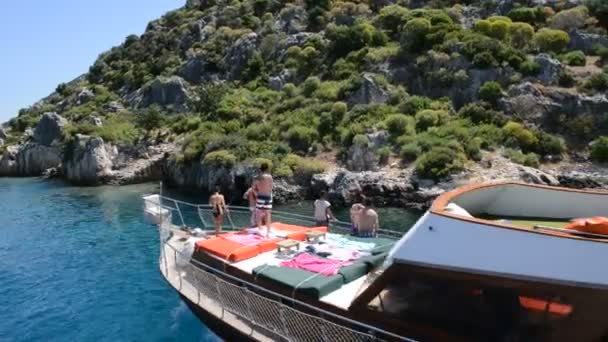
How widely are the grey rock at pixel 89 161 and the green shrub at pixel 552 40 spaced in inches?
1518

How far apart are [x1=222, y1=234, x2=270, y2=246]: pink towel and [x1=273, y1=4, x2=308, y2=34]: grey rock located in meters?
49.2

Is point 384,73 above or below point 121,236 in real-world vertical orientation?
above

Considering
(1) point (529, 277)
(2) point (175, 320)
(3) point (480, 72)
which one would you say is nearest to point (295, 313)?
(1) point (529, 277)

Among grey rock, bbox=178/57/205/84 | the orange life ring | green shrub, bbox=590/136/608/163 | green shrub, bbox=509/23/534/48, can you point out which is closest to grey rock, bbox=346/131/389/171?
green shrub, bbox=590/136/608/163

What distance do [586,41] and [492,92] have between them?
1215 cm

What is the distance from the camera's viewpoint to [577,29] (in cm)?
4216

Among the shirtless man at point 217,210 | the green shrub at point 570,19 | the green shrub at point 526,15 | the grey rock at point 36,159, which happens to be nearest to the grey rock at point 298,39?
the green shrub at point 526,15

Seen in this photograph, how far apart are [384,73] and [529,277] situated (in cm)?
3814

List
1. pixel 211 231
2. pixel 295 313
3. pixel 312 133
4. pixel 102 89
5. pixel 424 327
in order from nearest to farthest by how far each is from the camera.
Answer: pixel 424 327 → pixel 295 313 → pixel 211 231 → pixel 312 133 → pixel 102 89

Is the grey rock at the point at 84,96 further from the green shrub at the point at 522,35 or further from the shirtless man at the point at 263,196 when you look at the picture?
the shirtless man at the point at 263,196

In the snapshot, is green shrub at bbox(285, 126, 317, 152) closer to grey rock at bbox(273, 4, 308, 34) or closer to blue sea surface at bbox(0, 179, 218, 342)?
blue sea surface at bbox(0, 179, 218, 342)

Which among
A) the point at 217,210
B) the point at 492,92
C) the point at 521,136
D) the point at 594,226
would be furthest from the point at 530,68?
the point at 594,226

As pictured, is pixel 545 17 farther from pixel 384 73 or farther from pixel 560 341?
pixel 560 341

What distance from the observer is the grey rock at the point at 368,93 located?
1531 inches
